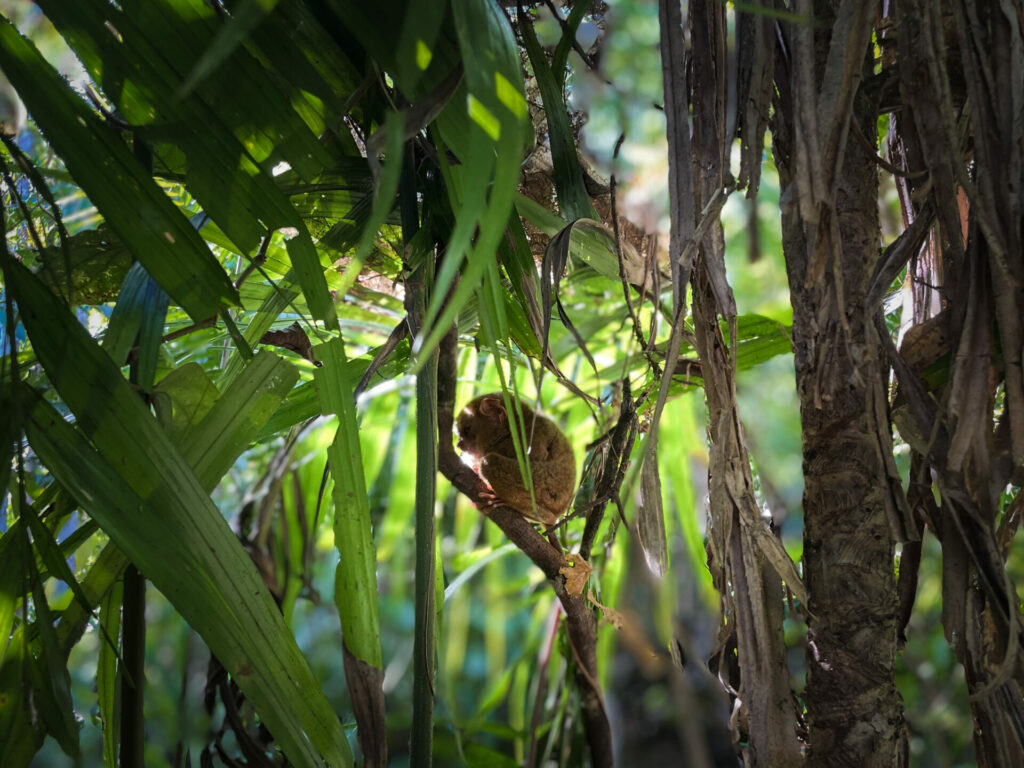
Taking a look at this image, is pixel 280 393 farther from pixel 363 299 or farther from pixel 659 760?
pixel 659 760

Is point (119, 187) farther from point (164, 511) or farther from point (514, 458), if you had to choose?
point (514, 458)

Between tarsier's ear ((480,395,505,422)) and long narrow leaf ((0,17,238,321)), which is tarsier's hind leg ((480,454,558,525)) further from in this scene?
long narrow leaf ((0,17,238,321))

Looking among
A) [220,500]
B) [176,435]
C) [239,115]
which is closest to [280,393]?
[176,435]

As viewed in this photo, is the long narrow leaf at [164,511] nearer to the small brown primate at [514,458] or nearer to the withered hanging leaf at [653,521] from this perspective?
the withered hanging leaf at [653,521]

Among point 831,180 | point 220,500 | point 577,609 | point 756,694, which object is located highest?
point 220,500

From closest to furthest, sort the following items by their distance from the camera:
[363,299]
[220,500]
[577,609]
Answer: [577,609] → [363,299] → [220,500]

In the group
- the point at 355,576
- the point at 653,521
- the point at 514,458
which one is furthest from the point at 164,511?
the point at 514,458

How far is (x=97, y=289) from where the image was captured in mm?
622

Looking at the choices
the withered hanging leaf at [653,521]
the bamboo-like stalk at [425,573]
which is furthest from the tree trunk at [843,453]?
the bamboo-like stalk at [425,573]

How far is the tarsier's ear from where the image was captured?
0.89 m

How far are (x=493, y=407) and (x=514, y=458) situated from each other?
0.38 ft

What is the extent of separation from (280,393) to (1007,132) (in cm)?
43

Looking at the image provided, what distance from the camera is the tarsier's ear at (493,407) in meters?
0.89

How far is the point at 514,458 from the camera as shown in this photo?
2.63 feet
